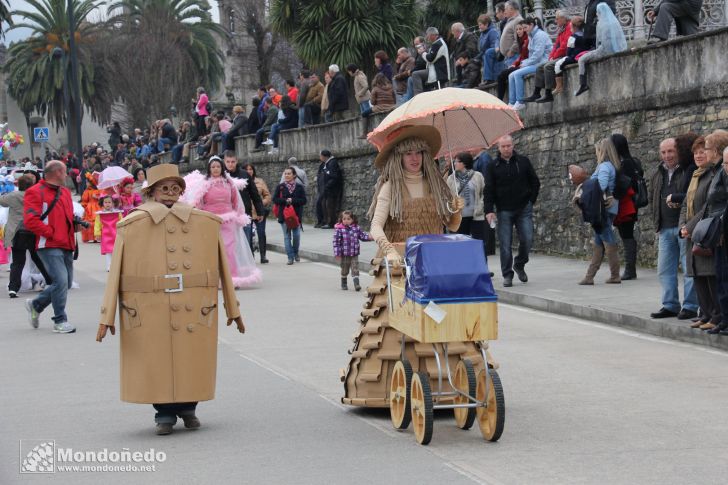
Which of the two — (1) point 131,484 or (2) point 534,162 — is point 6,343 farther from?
(2) point 534,162

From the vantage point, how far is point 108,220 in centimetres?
2367

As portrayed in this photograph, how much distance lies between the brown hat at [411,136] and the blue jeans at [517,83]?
486 inches

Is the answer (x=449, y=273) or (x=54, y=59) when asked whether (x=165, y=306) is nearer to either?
(x=449, y=273)

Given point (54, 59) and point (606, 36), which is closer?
point (606, 36)

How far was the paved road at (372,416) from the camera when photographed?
23.3 ft

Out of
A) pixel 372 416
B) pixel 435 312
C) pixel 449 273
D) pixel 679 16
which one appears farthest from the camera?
pixel 679 16

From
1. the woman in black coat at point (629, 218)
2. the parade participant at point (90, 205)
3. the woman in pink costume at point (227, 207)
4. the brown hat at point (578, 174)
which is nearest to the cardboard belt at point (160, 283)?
the brown hat at point (578, 174)

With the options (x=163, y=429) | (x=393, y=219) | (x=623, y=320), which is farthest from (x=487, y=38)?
(x=163, y=429)

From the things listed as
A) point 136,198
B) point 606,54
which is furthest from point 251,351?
point 136,198

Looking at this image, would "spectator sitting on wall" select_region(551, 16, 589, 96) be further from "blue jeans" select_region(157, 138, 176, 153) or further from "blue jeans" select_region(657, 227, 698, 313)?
"blue jeans" select_region(157, 138, 176, 153)

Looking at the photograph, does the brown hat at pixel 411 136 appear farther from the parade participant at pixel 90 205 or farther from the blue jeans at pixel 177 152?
the blue jeans at pixel 177 152

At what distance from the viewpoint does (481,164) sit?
21.1 meters

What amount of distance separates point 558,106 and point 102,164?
3412 cm

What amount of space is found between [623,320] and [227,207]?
741cm
